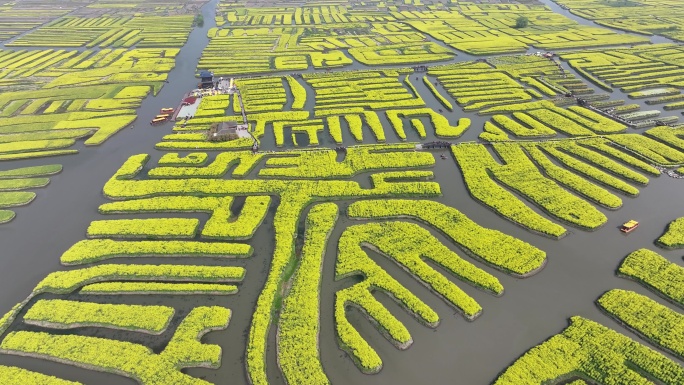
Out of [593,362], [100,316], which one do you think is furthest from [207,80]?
[593,362]

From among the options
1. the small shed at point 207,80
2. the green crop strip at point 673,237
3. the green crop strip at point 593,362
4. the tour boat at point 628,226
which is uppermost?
the small shed at point 207,80

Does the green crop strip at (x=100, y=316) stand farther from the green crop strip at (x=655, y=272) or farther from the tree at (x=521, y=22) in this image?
the tree at (x=521, y=22)

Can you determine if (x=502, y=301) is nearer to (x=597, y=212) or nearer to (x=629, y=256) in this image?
(x=629, y=256)

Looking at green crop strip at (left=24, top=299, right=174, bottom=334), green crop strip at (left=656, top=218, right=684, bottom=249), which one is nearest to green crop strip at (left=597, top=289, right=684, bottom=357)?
green crop strip at (left=656, top=218, right=684, bottom=249)

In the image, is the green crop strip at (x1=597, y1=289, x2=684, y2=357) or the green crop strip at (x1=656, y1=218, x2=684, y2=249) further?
the green crop strip at (x1=656, y1=218, x2=684, y2=249)

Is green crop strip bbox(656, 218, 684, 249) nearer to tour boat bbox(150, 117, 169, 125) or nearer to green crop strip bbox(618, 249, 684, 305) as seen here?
green crop strip bbox(618, 249, 684, 305)

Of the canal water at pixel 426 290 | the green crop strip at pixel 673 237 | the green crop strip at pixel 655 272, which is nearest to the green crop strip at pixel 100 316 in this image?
the canal water at pixel 426 290

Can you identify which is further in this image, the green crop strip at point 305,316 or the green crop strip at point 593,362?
the green crop strip at point 305,316

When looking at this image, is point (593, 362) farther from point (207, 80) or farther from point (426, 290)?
point (207, 80)
